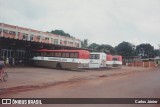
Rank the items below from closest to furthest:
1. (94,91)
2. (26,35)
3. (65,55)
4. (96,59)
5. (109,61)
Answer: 1. (94,91)
2. (65,55)
3. (96,59)
4. (109,61)
5. (26,35)

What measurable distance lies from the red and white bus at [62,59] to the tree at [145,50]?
90831 millimetres

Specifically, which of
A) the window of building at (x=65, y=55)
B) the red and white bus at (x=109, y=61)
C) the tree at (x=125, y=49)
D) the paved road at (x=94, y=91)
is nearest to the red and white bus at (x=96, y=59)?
the red and white bus at (x=109, y=61)

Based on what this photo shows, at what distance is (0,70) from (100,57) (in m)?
23.2

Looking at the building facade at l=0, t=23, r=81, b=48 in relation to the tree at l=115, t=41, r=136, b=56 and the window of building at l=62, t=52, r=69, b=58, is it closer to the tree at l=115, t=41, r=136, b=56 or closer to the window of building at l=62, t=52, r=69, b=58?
the window of building at l=62, t=52, r=69, b=58

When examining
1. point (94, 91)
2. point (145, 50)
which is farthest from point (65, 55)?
point (145, 50)

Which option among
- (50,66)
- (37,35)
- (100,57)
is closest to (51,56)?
(50,66)

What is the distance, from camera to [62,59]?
111 feet

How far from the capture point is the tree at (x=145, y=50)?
11856 centimetres

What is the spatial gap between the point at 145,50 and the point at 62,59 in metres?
93.6

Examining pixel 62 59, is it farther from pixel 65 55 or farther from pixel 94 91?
pixel 94 91

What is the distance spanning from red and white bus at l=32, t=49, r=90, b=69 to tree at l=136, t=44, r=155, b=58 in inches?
3576

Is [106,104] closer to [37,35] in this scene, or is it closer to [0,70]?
[0,70]

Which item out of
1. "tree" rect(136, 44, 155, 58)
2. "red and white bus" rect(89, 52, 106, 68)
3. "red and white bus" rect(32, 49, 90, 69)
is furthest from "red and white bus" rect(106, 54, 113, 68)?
"tree" rect(136, 44, 155, 58)

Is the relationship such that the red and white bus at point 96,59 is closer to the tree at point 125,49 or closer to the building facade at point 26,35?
the building facade at point 26,35
